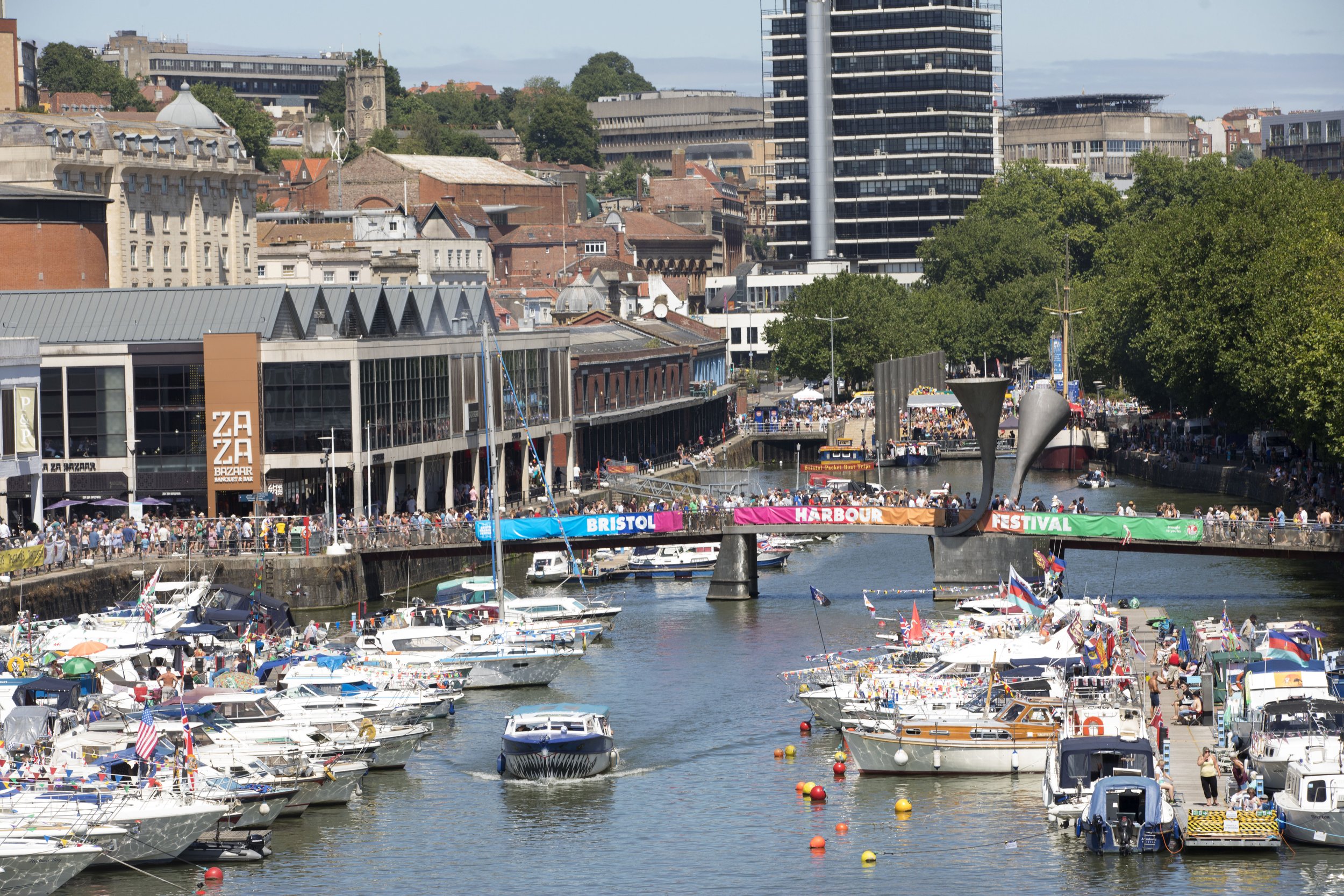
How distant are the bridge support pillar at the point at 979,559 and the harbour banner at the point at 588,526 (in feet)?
34.0

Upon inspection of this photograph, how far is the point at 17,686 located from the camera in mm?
57188

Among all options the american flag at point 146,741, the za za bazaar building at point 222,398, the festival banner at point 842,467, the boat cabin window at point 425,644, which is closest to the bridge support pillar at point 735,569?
the za za bazaar building at point 222,398

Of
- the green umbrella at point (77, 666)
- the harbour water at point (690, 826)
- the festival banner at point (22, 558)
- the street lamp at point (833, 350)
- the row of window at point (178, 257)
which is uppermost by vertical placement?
the row of window at point (178, 257)

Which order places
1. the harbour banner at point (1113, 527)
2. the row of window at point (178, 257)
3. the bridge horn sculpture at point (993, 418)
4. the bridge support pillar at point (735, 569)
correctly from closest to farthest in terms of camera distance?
the harbour banner at point (1113, 527) < the bridge horn sculpture at point (993, 418) < the bridge support pillar at point (735, 569) < the row of window at point (178, 257)

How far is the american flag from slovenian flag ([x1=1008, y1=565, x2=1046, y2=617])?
30044 millimetres

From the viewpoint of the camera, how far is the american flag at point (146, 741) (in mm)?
49812

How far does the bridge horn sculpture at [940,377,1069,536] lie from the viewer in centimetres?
8044

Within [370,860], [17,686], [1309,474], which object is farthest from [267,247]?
[370,860]

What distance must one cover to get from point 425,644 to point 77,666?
40.1ft

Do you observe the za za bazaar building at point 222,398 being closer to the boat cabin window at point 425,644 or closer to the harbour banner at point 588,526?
the harbour banner at point 588,526

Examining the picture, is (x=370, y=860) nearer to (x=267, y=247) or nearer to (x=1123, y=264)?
(x=267, y=247)

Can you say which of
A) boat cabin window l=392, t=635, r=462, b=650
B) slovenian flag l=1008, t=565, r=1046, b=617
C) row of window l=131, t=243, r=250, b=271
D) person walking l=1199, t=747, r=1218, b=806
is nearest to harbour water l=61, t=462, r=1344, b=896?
boat cabin window l=392, t=635, r=462, b=650

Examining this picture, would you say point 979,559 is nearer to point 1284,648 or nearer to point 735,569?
point 735,569

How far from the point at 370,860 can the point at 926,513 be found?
37.1 m
